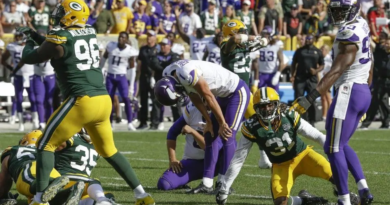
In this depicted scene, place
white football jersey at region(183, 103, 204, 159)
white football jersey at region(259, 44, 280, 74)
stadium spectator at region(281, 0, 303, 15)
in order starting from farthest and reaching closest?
stadium spectator at region(281, 0, 303, 15)
white football jersey at region(259, 44, 280, 74)
white football jersey at region(183, 103, 204, 159)

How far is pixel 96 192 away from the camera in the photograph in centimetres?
622

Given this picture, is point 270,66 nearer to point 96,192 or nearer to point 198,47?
point 198,47

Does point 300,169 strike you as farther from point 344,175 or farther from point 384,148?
point 384,148

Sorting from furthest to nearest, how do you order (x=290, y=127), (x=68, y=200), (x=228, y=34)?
(x=228, y=34), (x=290, y=127), (x=68, y=200)

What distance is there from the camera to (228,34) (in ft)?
30.5

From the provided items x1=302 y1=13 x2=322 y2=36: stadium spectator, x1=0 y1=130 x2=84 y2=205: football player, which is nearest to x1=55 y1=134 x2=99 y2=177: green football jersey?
x1=0 y1=130 x2=84 y2=205: football player

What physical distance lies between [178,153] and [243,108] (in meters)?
3.97

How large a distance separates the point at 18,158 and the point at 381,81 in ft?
33.6

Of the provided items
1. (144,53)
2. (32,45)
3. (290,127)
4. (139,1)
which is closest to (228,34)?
(290,127)

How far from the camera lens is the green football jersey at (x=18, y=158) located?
6783 millimetres

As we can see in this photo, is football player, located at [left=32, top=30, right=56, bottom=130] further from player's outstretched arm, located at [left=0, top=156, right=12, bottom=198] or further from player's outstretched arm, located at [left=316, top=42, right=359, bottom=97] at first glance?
player's outstretched arm, located at [left=316, top=42, right=359, bottom=97]

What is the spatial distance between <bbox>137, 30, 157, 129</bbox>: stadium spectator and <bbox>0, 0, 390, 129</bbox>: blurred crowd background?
547 millimetres

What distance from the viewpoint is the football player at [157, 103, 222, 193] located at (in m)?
8.19

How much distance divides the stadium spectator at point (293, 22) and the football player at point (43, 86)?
660 centimetres
